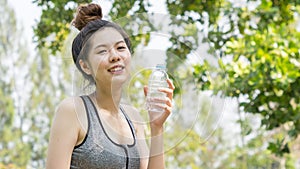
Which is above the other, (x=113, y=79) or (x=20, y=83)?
(x=20, y=83)

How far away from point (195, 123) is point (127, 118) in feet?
0.56

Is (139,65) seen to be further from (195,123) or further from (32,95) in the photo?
(32,95)

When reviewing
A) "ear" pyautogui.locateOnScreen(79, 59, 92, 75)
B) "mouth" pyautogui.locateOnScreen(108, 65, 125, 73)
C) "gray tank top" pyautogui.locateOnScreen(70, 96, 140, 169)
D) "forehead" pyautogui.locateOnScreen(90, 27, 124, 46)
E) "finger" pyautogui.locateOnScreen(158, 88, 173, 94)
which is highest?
"forehead" pyautogui.locateOnScreen(90, 27, 124, 46)

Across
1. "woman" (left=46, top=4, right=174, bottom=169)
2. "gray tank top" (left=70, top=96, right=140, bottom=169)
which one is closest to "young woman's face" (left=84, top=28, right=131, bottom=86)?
"woman" (left=46, top=4, right=174, bottom=169)

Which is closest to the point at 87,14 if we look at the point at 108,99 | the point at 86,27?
the point at 86,27

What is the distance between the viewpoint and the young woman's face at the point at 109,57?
4.44ft

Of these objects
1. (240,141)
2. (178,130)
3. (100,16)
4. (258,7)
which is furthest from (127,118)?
(240,141)

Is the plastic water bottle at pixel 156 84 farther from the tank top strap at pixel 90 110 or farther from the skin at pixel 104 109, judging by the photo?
the tank top strap at pixel 90 110

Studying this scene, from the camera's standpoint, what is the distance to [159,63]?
143 centimetres

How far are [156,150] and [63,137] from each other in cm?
22

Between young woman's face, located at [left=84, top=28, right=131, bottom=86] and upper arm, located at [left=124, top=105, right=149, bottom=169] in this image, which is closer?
young woman's face, located at [left=84, top=28, right=131, bottom=86]

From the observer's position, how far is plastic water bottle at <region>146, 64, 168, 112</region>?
1390 mm

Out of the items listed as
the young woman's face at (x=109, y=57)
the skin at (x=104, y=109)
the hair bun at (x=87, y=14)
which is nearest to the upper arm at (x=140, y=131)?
the skin at (x=104, y=109)

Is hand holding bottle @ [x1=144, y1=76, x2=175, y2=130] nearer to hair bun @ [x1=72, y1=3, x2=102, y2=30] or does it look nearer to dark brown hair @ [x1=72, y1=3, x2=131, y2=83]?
dark brown hair @ [x1=72, y1=3, x2=131, y2=83]
